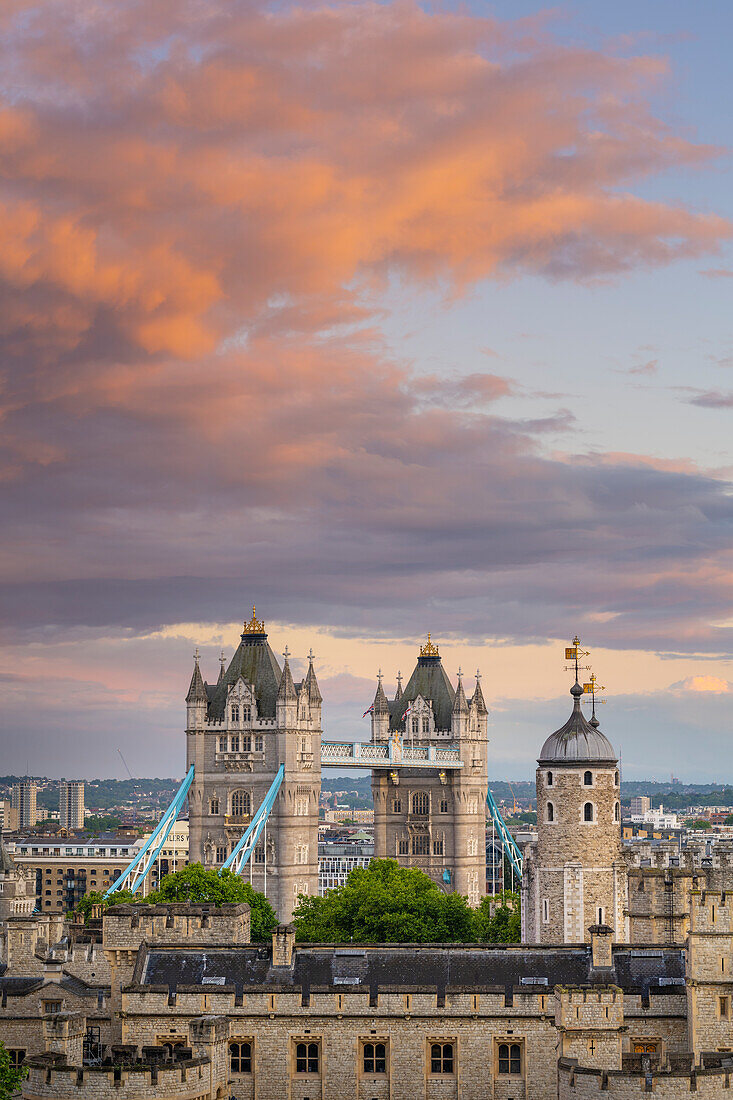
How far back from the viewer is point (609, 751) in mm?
99875

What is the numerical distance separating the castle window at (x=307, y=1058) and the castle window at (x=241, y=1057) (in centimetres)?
167

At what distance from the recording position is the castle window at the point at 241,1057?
69688 mm

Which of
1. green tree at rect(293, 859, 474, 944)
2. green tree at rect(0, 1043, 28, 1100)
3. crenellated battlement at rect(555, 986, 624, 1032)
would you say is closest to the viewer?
green tree at rect(0, 1043, 28, 1100)

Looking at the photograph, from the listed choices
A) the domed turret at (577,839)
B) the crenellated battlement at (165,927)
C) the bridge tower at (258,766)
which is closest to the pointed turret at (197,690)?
the bridge tower at (258,766)

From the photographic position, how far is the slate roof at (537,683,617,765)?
98875mm

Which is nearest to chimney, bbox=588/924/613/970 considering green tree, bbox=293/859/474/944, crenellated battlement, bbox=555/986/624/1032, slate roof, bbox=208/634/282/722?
crenellated battlement, bbox=555/986/624/1032

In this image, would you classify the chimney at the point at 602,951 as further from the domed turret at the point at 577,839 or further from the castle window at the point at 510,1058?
the domed turret at the point at 577,839

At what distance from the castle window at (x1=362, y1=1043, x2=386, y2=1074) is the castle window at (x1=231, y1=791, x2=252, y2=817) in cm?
11536

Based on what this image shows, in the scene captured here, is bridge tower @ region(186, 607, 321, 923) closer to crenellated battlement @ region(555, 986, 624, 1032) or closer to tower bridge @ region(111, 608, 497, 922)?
tower bridge @ region(111, 608, 497, 922)

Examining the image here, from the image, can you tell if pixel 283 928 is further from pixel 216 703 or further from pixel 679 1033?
pixel 216 703

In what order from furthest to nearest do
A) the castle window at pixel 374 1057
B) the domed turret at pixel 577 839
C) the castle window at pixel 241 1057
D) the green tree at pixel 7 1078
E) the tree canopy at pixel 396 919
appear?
the tree canopy at pixel 396 919, the domed turret at pixel 577 839, the castle window at pixel 241 1057, the castle window at pixel 374 1057, the green tree at pixel 7 1078

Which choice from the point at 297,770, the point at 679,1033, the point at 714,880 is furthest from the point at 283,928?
the point at 297,770

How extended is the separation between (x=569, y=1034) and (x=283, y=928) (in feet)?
37.8

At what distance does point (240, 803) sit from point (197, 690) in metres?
12.2
